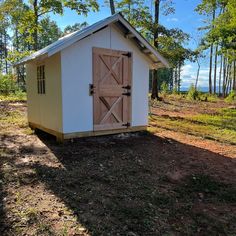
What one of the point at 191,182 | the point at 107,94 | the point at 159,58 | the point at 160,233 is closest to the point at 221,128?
the point at 159,58

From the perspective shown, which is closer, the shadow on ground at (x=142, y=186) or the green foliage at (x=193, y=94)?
the shadow on ground at (x=142, y=186)

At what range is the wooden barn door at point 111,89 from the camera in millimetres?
7285

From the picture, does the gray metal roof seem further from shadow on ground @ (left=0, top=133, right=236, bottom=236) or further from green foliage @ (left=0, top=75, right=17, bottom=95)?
green foliage @ (left=0, top=75, right=17, bottom=95)

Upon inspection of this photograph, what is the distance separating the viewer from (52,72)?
7117 millimetres

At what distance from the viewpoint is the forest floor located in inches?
125

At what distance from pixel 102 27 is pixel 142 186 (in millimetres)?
4493

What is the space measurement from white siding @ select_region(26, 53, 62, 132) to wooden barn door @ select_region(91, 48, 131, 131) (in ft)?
3.15

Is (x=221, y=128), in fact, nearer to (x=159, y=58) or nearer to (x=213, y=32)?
(x=159, y=58)

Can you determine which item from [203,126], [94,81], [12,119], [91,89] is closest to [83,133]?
[91,89]

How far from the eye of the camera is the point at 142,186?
14.3 ft

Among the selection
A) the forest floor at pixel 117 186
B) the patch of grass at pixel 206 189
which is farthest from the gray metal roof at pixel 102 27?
the patch of grass at pixel 206 189

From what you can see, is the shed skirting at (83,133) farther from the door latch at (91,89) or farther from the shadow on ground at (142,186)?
the door latch at (91,89)

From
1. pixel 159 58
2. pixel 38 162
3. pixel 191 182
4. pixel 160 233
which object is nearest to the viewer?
pixel 160 233

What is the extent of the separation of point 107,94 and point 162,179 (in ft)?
11.4
